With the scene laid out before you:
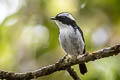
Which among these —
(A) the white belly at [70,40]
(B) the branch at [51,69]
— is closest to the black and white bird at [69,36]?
(A) the white belly at [70,40]

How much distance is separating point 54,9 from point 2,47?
4.05 feet

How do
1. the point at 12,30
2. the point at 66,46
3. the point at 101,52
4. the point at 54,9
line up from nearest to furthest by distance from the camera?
the point at 101,52 → the point at 66,46 → the point at 54,9 → the point at 12,30

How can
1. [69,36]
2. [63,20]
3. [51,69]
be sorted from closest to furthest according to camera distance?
1. [51,69]
2. [69,36]
3. [63,20]

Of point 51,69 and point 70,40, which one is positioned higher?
point 51,69

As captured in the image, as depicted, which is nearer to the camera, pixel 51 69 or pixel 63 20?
pixel 51 69

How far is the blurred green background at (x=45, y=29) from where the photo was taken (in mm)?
7266

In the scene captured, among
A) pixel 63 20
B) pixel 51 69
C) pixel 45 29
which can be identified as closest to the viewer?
pixel 51 69

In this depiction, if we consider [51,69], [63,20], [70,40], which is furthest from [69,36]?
[51,69]

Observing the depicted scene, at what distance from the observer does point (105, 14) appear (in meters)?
8.04

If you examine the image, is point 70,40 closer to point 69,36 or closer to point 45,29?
point 69,36

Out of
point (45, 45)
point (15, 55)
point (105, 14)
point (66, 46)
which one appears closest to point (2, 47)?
point (15, 55)

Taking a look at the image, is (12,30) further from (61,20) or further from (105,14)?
(61,20)

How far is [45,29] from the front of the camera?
25.5ft

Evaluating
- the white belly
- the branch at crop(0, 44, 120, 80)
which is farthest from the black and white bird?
the branch at crop(0, 44, 120, 80)
